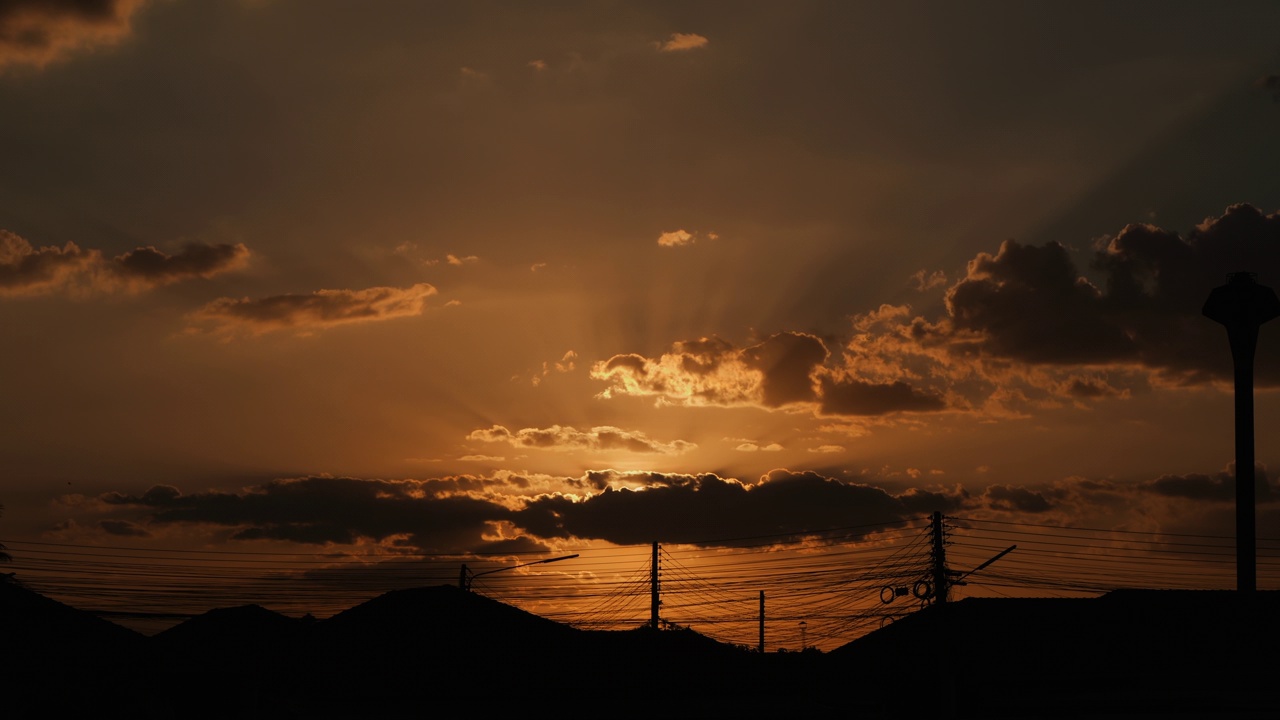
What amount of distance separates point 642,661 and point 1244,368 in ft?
198

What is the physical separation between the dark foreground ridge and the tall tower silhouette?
1399 cm

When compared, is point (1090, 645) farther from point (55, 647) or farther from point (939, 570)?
point (55, 647)

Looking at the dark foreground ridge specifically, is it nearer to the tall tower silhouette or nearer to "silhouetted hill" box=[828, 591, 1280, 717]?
"silhouetted hill" box=[828, 591, 1280, 717]

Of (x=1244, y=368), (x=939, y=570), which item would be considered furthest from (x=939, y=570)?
(x=1244, y=368)

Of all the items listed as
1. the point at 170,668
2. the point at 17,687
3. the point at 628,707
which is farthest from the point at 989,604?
the point at 17,687

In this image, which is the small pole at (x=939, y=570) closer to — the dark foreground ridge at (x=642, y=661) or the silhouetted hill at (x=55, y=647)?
the dark foreground ridge at (x=642, y=661)

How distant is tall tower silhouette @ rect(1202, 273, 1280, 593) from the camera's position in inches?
3861

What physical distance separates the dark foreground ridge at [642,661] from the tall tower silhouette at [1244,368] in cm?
1399

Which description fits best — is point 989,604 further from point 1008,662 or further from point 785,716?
point 785,716

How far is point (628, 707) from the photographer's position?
77.0 meters

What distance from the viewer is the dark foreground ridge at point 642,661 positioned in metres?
67.4

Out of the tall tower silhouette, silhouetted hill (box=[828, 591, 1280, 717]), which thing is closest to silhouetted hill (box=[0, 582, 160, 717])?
silhouetted hill (box=[828, 591, 1280, 717])

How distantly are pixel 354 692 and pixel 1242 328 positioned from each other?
276 feet

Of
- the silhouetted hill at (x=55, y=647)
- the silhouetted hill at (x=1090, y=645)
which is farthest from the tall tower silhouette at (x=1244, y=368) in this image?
the silhouetted hill at (x=55, y=647)
